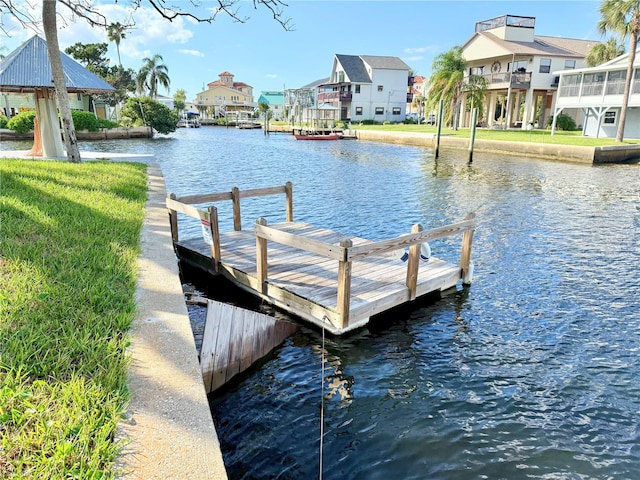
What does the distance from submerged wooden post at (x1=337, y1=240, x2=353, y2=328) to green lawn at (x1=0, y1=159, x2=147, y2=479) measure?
2411mm

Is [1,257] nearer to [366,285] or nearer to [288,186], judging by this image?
[366,285]

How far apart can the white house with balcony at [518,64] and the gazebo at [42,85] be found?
36.2 meters

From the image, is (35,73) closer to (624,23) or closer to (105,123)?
(105,123)

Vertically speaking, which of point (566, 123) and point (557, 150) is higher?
point (566, 123)

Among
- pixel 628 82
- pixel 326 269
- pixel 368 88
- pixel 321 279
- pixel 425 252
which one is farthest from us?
pixel 368 88

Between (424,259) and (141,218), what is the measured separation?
5019 mm

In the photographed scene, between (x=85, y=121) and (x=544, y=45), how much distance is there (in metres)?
43.5

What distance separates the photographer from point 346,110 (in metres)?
68.2

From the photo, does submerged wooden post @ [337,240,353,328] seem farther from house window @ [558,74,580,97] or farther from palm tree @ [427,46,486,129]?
palm tree @ [427,46,486,129]

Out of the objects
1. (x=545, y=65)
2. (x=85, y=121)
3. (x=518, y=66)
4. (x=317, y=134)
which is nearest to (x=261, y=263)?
(x=85, y=121)

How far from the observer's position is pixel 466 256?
7.75 metres

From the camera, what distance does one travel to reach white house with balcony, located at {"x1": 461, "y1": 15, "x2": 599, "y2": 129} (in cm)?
4159

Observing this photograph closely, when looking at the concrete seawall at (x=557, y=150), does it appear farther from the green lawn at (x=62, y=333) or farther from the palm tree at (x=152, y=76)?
the palm tree at (x=152, y=76)

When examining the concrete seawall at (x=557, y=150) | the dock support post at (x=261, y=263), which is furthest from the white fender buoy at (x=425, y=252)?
the concrete seawall at (x=557, y=150)
